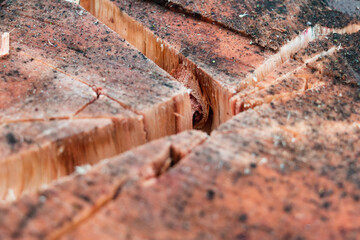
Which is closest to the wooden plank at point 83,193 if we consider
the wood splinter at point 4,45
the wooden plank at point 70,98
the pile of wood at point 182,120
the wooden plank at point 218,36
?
the pile of wood at point 182,120

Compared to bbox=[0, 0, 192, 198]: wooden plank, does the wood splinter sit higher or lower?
higher

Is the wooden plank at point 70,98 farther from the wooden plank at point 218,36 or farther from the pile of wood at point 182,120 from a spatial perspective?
the wooden plank at point 218,36

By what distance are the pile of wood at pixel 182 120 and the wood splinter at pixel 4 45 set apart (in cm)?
3

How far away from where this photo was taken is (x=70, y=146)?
63.5 inches

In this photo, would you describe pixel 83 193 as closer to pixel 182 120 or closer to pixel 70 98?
pixel 70 98

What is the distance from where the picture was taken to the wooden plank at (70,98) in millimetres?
1593

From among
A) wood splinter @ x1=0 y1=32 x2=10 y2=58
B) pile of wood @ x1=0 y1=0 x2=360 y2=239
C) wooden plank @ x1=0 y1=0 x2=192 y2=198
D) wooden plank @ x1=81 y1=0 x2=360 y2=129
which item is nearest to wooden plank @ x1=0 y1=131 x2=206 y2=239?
pile of wood @ x1=0 y1=0 x2=360 y2=239

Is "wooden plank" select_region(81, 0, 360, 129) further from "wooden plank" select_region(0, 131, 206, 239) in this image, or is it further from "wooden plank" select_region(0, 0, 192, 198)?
"wooden plank" select_region(0, 131, 206, 239)

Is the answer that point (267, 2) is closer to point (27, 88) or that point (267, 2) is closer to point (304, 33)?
point (304, 33)

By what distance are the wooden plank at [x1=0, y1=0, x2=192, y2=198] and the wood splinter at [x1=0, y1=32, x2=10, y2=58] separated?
32mm

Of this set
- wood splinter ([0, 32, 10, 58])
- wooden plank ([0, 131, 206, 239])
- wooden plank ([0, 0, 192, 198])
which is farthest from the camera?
wood splinter ([0, 32, 10, 58])

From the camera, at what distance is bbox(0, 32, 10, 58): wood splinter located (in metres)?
2.06

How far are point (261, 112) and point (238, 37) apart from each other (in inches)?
29.8

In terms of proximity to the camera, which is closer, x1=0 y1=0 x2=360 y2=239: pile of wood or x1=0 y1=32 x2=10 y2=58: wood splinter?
x1=0 y1=0 x2=360 y2=239: pile of wood
